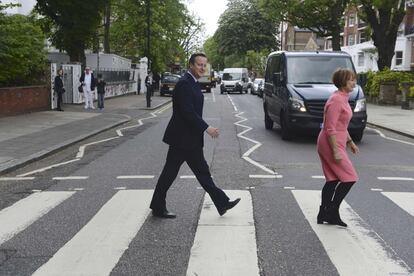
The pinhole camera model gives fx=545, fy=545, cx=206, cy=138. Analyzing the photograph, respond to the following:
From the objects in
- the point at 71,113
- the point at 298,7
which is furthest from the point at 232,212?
the point at 298,7

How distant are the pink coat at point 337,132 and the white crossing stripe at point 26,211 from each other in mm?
3309

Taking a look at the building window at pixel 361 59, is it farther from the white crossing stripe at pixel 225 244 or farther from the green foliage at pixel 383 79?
the white crossing stripe at pixel 225 244

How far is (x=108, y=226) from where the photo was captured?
19.1ft

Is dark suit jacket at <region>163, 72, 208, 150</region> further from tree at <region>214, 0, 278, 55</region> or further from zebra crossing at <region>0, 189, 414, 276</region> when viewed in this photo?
tree at <region>214, 0, 278, 55</region>

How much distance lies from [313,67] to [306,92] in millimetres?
1455

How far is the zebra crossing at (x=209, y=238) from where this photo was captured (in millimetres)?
4559

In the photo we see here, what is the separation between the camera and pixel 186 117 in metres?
5.75

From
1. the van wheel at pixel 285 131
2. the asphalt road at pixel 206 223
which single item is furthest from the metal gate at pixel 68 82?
the asphalt road at pixel 206 223

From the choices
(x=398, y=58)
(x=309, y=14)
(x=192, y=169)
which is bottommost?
(x=192, y=169)

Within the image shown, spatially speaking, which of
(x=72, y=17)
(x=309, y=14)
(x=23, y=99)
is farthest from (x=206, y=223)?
(x=309, y=14)

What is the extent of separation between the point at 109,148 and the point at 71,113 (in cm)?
993

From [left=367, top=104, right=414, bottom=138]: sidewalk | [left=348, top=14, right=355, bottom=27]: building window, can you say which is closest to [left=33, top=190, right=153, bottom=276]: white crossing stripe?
[left=367, top=104, right=414, bottom=138]: sidewalk

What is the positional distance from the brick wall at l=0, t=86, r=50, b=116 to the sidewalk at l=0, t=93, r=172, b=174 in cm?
40

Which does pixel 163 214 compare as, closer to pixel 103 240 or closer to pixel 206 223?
pixel 206 223
